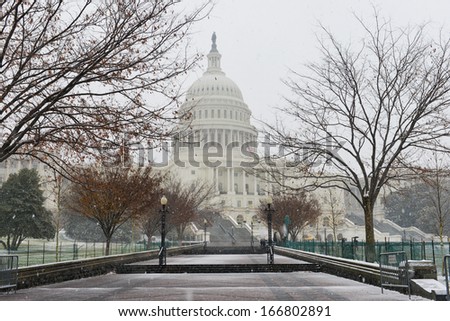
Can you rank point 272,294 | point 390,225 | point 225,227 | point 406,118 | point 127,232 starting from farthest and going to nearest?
1. point 390,225
2. point 225,227
3. point 127,232
4. point 406,118
5. point 272,294

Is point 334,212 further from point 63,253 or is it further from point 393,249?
point 393,249

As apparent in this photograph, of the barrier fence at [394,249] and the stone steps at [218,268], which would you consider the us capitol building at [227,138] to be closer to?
the barrier fence at [394,249]

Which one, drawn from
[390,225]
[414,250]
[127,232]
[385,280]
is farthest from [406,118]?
[390,225]

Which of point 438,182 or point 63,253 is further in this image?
point 63,253

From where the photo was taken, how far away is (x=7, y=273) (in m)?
12.0

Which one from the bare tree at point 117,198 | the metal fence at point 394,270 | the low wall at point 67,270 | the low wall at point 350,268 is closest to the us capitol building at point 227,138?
the bare tree at point 117,198

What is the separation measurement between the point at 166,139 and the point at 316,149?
28.4ft

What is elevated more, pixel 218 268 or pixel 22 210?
pixel 22 210

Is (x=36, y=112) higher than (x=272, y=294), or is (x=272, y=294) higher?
(x=36, y=112)

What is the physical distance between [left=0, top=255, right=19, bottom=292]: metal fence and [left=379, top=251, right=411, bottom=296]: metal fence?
28.8 feet

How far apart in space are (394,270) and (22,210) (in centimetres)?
5127

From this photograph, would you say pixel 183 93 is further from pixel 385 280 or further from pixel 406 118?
pixel 406 118

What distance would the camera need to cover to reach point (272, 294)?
39.7ft

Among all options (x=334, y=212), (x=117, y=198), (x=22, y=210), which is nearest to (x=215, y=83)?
(x=334, y=212)
